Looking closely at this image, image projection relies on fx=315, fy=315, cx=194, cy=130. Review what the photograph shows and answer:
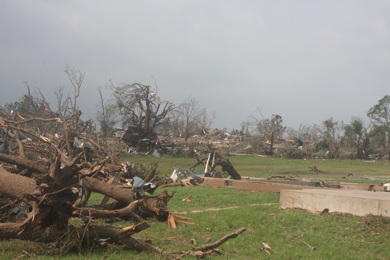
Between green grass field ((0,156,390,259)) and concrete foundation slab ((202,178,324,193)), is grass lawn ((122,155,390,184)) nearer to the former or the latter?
concrete foundation slab ((202,178,324,193))

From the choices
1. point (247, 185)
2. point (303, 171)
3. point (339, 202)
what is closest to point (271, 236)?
point (339, 202)

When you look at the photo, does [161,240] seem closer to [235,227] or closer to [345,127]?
[235,227]

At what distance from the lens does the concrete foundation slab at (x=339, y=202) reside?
557 cm

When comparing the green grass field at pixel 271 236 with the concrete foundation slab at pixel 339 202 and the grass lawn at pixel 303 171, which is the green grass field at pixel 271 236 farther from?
the grass lawn at pixel 303 171

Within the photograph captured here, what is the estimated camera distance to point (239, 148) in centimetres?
4028

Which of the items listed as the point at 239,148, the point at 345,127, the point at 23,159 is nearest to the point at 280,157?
the point at 239,148

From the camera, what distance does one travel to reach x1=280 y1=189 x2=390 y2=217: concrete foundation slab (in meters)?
5.57

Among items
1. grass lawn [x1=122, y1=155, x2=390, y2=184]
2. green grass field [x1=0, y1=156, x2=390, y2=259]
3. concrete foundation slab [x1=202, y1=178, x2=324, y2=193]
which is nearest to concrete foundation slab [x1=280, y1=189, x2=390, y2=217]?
green grass field [x1=0, y1=156, x2=390, y2=259]

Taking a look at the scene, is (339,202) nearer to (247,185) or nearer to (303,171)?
(247,185)

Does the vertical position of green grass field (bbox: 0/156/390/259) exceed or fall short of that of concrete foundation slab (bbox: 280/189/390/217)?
Result: it falls short

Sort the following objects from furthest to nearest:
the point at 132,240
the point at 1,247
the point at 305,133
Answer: the point at 305,133, the point at 132,240, the point at 1,247

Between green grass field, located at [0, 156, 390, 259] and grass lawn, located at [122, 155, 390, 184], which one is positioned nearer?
green grass field, located at [0, 156, 390, 259]

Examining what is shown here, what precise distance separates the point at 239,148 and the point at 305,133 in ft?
96.6

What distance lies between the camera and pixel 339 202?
6.10 metres
